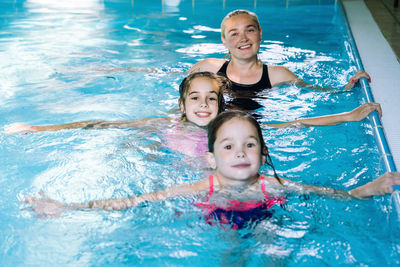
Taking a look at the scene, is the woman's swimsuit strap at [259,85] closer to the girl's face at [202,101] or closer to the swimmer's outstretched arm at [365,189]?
the girl's face at [202,101]

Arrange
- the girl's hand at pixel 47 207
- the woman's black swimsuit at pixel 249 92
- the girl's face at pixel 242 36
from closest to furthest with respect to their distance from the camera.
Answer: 1. the girl's hand at pixel 47 207
2. the girl's face at pixel 242 36
3. the woman's black swimsuit at pixel 249 92

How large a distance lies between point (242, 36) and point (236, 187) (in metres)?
1.83

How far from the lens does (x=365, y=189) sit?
2467 millimetres

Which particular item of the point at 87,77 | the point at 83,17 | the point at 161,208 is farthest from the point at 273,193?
the point at 83,17

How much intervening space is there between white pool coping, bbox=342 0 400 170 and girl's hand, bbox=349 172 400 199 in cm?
54

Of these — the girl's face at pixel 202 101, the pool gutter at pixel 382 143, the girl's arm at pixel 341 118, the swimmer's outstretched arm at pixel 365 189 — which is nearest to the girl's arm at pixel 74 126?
the girl's face at pixel 202 101

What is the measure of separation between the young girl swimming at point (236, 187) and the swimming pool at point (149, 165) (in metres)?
0.08

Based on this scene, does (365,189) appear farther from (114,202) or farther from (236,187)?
(114,202)

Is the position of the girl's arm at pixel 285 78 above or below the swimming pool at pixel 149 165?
above

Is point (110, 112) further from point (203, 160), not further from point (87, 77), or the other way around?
point (203, 160)

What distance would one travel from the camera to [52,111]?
4.50 metres

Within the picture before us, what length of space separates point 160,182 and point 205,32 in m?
5.57

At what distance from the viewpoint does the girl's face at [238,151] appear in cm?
238

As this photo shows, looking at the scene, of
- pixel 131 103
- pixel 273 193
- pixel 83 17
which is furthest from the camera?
pixel 83 17
